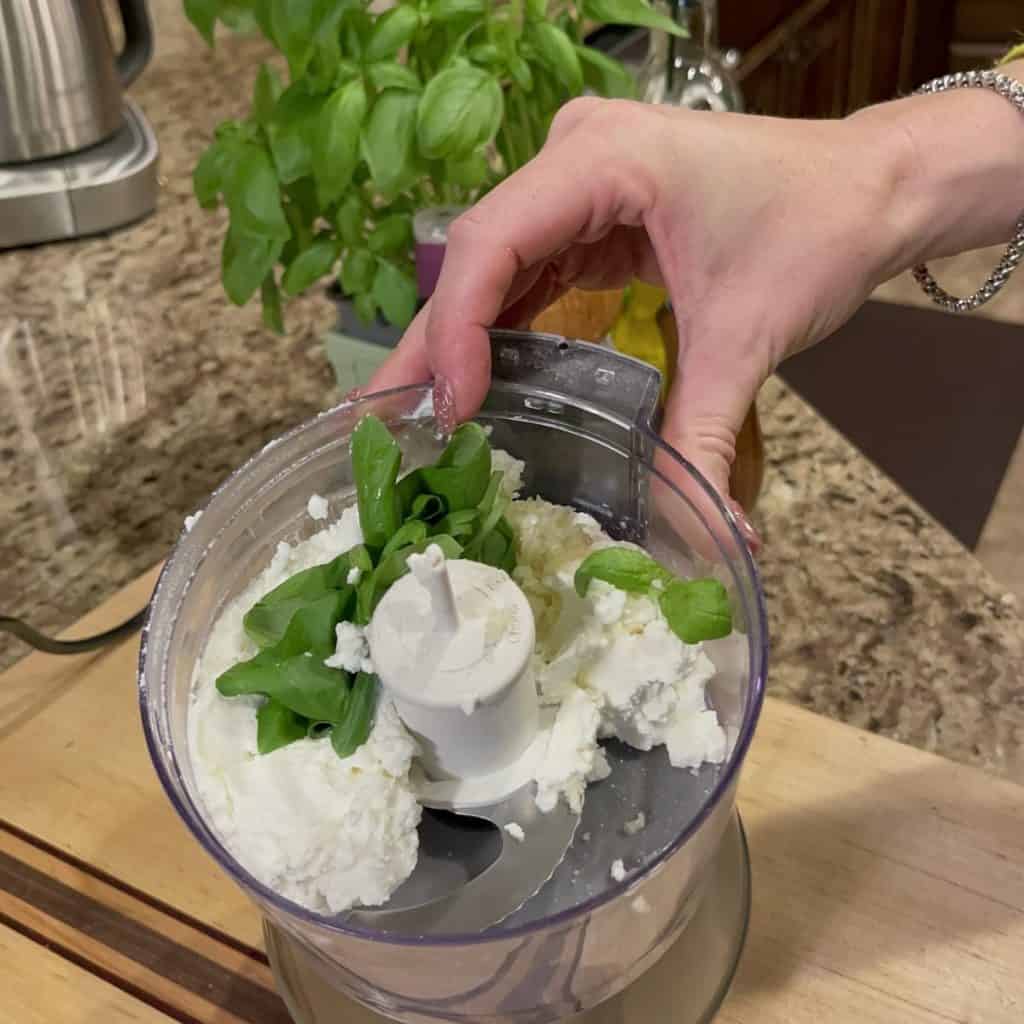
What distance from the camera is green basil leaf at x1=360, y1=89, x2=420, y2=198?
65 centimetres

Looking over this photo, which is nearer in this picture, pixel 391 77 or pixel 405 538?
pixel 405 538

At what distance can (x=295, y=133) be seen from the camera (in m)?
0.68

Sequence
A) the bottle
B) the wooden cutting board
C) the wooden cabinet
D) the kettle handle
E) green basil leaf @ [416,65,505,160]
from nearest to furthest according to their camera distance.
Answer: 1. the wooden cutting board
2. green basil leaf @ [416,65,505,160]
3. the bottle
4. the kettle handle
5. the wooden cabinet

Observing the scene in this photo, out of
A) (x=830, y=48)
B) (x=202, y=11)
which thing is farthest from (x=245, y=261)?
(x=830, y=48)

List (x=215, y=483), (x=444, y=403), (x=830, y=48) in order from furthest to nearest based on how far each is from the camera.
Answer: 1. (x=830, y=48)
2. (x=215, y=483)
3. (x=444, y=403)

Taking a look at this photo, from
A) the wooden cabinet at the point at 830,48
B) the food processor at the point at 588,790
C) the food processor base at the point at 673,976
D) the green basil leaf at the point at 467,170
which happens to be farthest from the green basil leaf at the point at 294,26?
the wooden cabinet at the point at 830,48

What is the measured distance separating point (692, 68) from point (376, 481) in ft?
1.80

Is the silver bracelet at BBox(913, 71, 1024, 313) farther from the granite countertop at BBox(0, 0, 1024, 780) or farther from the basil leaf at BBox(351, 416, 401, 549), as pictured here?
the basil leaf at BBox(351, 416, 401, 549)

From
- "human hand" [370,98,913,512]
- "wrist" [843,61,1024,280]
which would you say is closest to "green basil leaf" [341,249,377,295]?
"human hand" [370,98,913,512]

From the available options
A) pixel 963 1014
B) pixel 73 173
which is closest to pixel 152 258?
pixel 73 173

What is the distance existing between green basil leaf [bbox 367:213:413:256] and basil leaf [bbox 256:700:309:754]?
385mm

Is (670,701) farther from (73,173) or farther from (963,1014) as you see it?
(73,173)

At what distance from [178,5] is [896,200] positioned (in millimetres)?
1154

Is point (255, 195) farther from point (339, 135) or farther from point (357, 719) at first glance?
point (357, 719)
